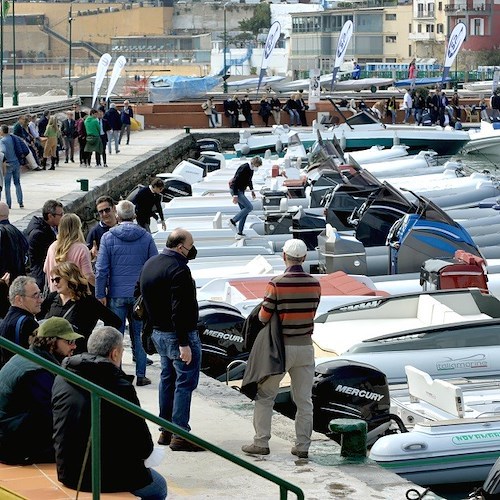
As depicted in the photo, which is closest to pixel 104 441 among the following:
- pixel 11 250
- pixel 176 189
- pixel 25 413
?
pixel 25 413

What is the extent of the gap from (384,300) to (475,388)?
8.11 ft

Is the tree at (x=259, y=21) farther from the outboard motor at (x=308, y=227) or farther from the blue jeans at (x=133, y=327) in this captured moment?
the blue jeans at (x=133, y=327)

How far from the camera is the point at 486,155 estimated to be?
44.7m

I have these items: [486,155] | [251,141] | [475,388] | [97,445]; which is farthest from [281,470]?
[486,155]

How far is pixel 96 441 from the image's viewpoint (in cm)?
593

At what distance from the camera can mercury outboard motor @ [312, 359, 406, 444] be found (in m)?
10.2

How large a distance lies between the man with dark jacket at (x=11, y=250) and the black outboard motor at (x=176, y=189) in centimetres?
1604

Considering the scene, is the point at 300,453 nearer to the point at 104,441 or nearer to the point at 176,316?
the point at 176,316

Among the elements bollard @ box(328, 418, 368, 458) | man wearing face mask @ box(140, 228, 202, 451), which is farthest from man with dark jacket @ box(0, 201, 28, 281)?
bollard @ box(328, 418, 368, 458)

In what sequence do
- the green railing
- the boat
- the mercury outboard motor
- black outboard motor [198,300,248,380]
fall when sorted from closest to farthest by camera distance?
the green railing
the mercury outboard motor
black outboard motor [198,300,248,380]
the boat

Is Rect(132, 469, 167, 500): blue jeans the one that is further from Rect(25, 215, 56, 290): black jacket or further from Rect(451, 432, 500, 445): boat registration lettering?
Rect(25, 215, 56, 290): black jacket

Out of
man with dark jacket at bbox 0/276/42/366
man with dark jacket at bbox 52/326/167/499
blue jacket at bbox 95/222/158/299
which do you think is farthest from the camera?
blue jacket at bbox 95/222/158/299

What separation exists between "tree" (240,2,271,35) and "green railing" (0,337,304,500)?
147 metres

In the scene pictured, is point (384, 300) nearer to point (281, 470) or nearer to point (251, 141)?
point (281, 470)
